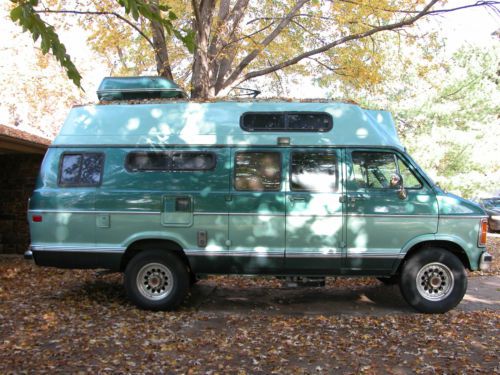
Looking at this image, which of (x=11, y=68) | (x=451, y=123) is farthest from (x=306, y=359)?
(x=11, y=68)

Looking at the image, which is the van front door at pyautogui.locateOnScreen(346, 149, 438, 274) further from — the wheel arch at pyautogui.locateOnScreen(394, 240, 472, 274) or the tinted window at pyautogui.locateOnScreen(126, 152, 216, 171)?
the tinted window at pyautogui.locateOnScreen(126, 152, 216, 171)

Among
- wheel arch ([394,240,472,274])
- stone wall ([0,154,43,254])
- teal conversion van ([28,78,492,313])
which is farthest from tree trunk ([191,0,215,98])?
wheel arch ([394,240,472,274])

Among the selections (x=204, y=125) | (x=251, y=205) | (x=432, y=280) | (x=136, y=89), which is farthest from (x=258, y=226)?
(x=136, y=89)

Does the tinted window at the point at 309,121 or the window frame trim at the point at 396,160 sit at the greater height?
the tinted window at the point at 309,121

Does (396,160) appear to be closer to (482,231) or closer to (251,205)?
(482,231)

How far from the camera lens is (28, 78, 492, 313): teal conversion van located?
6.58m

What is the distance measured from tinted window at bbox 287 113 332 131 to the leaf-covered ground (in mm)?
2586

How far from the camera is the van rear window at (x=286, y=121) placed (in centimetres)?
680

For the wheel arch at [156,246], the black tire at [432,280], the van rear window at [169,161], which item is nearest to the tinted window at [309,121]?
the van rear window at [169,161]

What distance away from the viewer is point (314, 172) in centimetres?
671

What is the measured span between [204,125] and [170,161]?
0.70m

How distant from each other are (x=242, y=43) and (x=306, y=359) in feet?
31.4

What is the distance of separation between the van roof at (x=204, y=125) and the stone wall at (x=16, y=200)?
668 cm

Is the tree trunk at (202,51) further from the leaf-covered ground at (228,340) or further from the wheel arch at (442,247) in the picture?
the wheel arch at (442,247)
